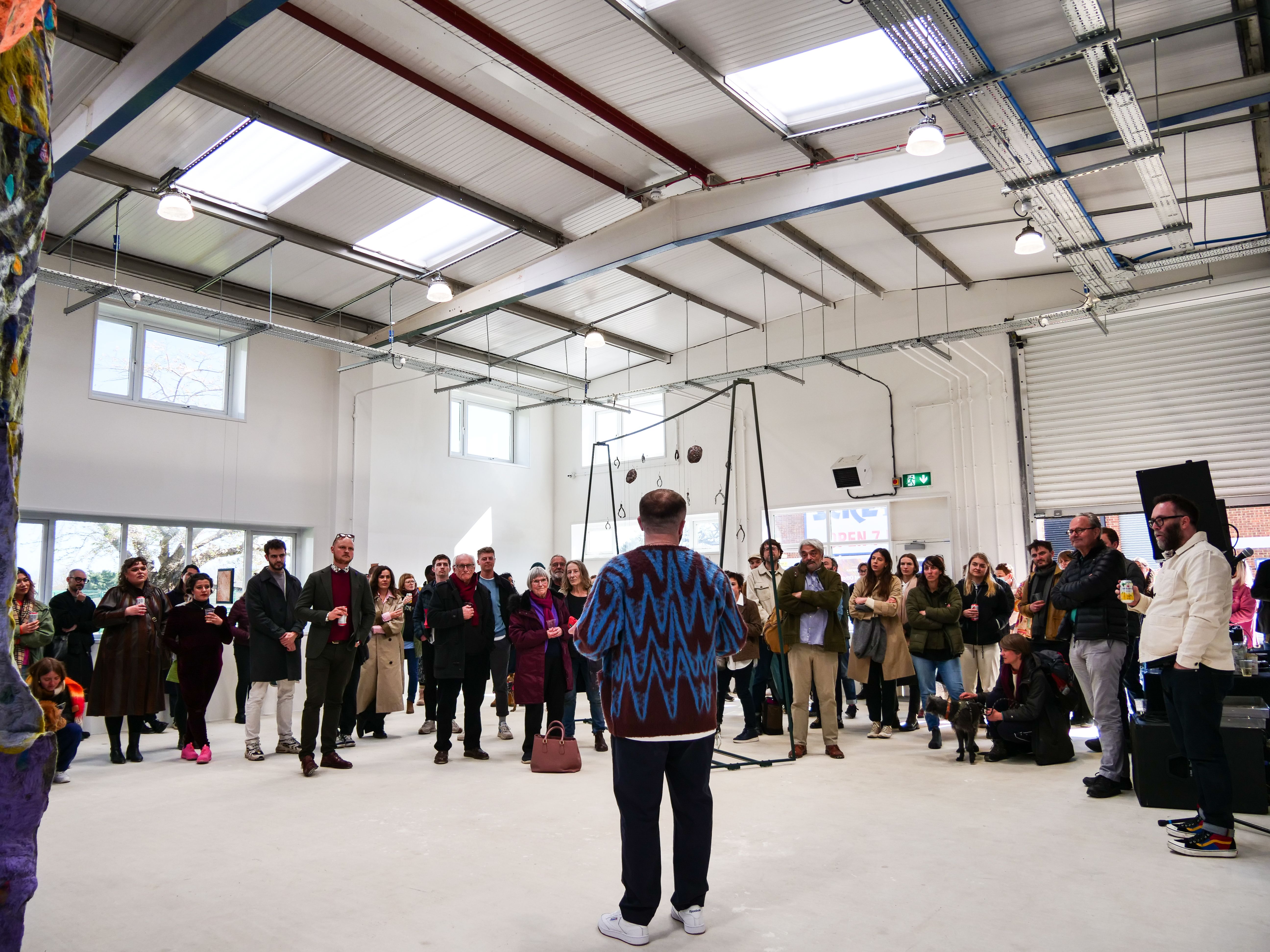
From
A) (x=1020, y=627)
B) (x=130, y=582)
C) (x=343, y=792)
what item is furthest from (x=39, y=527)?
(x=1020, y=627)

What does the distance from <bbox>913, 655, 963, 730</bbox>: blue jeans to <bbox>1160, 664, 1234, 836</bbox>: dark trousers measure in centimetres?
285

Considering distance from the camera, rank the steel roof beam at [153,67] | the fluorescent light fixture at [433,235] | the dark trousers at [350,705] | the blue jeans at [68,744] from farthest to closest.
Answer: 1. the fluorescent light fixture at [433,235]
2. the dark trousers at [350,705]
3. the blue jeans at [68,744]
4. the steel roof beam at [153,67]

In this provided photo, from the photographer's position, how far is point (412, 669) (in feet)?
28.2

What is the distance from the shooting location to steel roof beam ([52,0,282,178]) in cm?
487

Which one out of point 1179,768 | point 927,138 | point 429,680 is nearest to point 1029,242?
point 927,138

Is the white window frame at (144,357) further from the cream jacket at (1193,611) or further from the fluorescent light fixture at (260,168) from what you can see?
the cream jacket at (1193,611)

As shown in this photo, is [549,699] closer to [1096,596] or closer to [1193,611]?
[1096,596]

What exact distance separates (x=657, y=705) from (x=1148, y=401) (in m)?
9.35

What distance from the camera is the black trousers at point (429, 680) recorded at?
664 centimetres

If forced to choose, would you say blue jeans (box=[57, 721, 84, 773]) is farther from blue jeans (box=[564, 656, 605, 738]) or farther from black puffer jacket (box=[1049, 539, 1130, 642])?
black puffer jacket (box=[1049, 539, 1130, 642])

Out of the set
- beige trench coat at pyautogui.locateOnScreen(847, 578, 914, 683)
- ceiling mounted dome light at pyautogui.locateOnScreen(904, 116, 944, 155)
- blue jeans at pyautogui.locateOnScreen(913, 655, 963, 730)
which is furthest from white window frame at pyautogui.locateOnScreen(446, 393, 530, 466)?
ceiling mounted dome light at pyautogui.locateOnScreen(904, 116, 944, 155)

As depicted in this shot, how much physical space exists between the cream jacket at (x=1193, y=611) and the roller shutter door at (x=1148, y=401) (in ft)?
22.7

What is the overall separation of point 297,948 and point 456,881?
71 cm

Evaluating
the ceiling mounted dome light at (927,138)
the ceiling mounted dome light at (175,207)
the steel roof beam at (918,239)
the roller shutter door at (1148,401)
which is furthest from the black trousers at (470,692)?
the roller shutter door at (1148,401)
